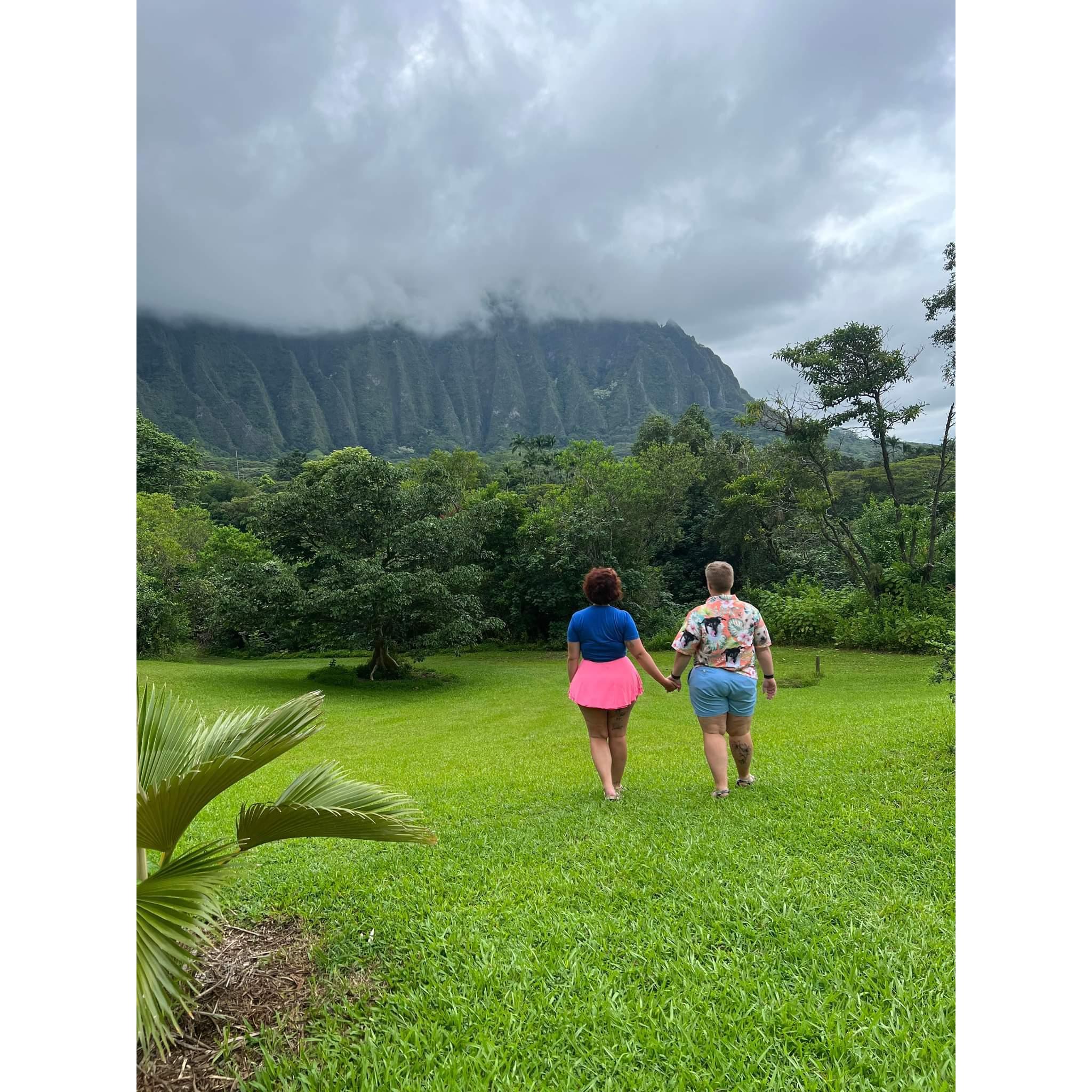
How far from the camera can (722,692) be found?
3.32m

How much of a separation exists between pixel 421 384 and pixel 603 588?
86.5 m

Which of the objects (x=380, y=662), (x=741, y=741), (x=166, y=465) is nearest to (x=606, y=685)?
(x=741, y=741)

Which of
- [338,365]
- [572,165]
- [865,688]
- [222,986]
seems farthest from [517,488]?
[338,365]

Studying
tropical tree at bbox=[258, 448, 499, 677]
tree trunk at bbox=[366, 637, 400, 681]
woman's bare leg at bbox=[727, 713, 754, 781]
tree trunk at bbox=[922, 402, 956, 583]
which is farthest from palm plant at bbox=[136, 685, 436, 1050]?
tree trunk at bbox=[922, 402, 956, 583]

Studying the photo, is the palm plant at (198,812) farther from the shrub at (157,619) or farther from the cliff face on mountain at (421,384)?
the cliff face on mountain at (421,384)

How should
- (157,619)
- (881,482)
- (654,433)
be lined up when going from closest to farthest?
(157,619) < (881,482) < (654,433)

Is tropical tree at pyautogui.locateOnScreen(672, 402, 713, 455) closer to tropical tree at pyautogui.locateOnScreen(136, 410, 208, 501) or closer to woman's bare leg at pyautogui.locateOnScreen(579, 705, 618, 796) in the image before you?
tropical tree at pyautogui.locateOnScreen(136, 410, 208, 501)

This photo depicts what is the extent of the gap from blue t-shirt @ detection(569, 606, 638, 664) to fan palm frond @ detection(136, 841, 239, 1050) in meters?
2.36

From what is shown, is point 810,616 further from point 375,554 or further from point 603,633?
point 603,633

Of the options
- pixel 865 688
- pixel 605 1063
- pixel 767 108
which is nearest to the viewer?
pixel 605 1063
